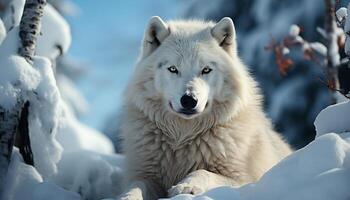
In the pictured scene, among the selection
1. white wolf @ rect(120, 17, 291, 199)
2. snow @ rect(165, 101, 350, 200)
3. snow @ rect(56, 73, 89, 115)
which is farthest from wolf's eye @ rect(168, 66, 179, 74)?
snow @ rect(56, 73, 89, 115)

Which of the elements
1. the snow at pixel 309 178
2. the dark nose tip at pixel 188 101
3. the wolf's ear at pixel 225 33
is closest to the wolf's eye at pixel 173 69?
the dark nose tip at pixel 188 101

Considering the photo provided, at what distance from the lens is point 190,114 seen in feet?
13.0

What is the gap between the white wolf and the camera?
4.11 metres

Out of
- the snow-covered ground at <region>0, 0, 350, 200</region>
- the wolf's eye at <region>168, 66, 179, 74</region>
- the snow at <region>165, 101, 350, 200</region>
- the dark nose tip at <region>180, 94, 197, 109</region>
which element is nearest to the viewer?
the snow at <region>165, 101, 350, 200</region>

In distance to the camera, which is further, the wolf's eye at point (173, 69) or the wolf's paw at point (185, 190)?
the wolf's eye at point (173, 69)

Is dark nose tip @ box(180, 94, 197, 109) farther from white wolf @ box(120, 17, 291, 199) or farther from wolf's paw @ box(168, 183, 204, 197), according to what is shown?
wolf's paw @ box(168, 183, 204, 197)

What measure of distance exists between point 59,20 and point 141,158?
2.42 meters

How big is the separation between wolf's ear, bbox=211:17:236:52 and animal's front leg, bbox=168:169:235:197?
1181mm

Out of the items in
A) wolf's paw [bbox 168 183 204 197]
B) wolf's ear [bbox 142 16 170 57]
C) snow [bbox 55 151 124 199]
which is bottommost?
snow [bbox 55 151 124 199]

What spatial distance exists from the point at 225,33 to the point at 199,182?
1.45 metres

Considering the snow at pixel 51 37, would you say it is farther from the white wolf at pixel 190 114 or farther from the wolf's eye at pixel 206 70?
the wolf's eye at pixel 206 70

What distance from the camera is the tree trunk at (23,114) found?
3.87 metres

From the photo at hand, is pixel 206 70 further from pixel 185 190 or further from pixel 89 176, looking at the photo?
pixel 89 176

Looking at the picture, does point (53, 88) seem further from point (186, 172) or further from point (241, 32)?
point (241, 32)
